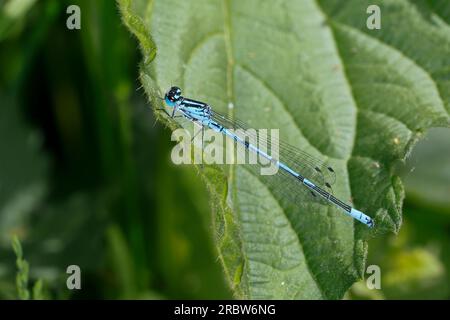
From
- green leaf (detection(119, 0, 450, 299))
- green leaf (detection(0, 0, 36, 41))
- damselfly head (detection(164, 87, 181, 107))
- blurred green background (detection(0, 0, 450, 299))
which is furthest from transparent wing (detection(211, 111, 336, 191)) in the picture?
green leaf (detection(0, 0, 36, 41))

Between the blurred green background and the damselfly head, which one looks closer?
the damselfly head

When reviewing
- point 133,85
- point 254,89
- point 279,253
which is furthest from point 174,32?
point 133,85

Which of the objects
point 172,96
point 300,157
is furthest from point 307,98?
point 172,96

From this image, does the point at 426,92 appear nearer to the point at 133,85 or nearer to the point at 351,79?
the point at 351,79

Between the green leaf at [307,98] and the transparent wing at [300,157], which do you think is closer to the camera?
the green leaf at [307,98]

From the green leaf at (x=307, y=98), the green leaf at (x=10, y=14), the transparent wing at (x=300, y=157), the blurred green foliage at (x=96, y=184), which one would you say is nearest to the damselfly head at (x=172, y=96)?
the green leaf at (x=307, y=98)

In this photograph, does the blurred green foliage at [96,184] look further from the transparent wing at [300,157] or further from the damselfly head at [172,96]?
the damselfly head at [172,96]

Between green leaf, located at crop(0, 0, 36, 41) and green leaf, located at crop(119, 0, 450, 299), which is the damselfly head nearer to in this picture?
green leaf, located at crop(119, 0, 450, 299)
